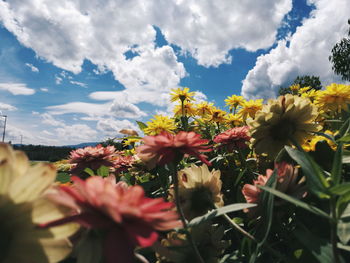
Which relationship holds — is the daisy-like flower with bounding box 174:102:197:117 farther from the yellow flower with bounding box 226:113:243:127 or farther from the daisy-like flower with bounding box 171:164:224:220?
the daisy-like flower with bounding box 171:164:224:220

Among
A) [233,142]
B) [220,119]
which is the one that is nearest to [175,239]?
[233,142]

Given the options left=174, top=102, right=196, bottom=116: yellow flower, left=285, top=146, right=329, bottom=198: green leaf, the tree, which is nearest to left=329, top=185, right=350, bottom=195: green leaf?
left=285, top=146, right=329, bottom=198: green leaf

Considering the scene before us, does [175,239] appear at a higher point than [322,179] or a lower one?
lower

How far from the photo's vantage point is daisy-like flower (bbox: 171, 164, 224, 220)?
75 cm

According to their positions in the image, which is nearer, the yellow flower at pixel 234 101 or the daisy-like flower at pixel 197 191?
the daisy-like flower at pixel 197 191

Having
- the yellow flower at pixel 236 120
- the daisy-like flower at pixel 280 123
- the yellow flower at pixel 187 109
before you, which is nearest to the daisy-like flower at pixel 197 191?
the daisy-like flower at pixel 280 123

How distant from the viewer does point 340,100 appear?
1.58 meters

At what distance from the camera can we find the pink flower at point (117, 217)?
31 centimetres

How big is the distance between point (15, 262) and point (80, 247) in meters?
0.08

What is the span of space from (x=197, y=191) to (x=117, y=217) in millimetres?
505

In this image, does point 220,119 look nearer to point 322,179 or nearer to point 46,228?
point 322,179

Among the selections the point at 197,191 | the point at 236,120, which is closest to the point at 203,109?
the point at 236,120

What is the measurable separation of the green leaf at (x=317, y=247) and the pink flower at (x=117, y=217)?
315 millimetres

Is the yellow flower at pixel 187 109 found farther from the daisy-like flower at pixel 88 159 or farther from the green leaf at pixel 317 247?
the green leaf at pixel 317 247
